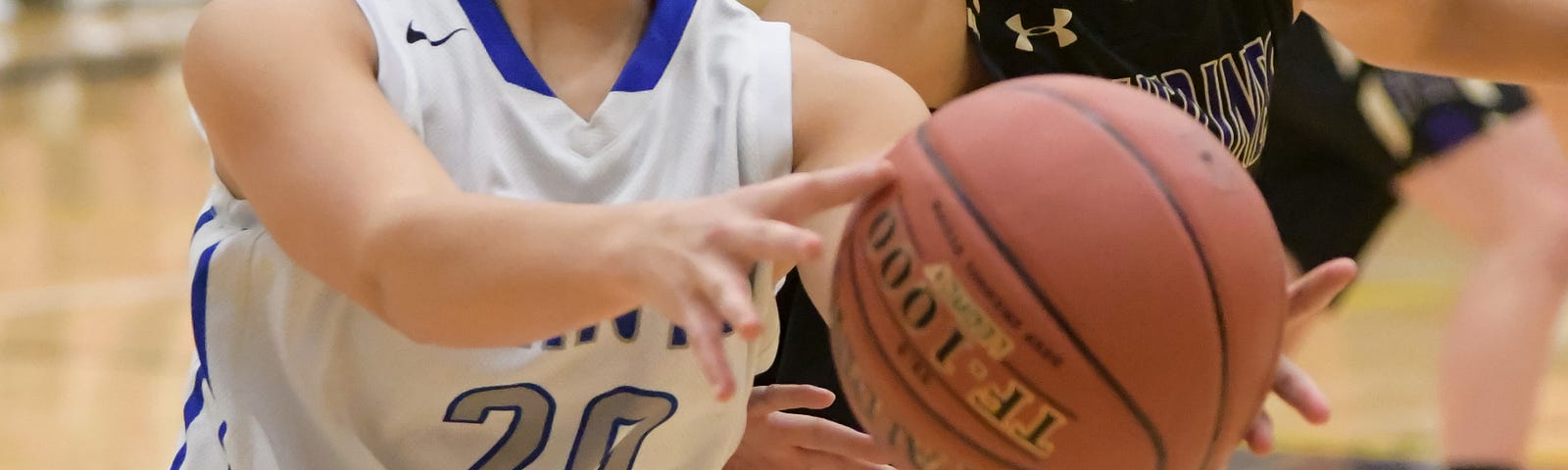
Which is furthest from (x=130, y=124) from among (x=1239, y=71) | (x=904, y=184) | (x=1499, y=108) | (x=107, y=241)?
(x=904, y=184)

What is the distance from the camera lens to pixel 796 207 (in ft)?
3.76

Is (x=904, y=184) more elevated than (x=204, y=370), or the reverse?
(x=904, y=184)

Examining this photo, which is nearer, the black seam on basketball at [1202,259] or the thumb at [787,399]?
the black seam on basketball at [1202,259]

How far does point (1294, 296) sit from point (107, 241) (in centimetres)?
573

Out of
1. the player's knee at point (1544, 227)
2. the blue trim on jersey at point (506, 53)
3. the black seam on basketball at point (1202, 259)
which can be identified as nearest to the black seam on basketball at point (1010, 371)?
the black seam on basketball at point (1202, 259)

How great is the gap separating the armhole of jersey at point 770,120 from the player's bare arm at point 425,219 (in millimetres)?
353

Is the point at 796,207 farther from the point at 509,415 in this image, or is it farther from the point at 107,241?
the point at 107,241

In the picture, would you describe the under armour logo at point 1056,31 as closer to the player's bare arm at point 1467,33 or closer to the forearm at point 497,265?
the player's bare arm at point 1467,33

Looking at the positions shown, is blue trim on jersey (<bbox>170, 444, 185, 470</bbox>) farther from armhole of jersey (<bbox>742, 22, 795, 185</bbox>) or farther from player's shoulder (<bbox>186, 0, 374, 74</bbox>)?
armhole of jersey (<bbox>742, 22, 795, 185</bbox>)

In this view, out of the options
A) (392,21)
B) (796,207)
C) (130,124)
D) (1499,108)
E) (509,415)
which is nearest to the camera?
(796,207)

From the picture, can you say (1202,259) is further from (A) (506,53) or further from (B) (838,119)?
(A) (506,53)

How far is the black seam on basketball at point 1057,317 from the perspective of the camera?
47.8 inches

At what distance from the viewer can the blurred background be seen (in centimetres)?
406

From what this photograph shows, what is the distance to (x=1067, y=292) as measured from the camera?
121cm
